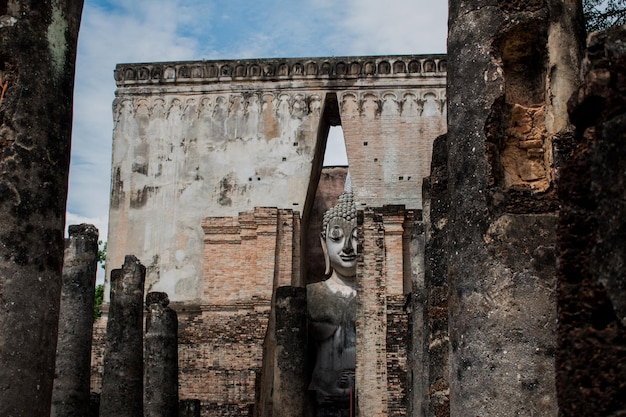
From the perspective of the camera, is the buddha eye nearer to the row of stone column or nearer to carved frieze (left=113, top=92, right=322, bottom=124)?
carved frieze (left=113, top=92, right=322, bottom=124)

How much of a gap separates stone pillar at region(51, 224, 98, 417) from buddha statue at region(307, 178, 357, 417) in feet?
18.5

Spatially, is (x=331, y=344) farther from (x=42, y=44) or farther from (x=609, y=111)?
(x=609, y=111)

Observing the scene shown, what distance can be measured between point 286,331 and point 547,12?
10.2m

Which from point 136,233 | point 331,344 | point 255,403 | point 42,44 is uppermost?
point 136,233

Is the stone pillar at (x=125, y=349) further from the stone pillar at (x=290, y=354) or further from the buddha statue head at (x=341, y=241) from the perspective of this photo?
the buddha statue head at (x=341, y=241)

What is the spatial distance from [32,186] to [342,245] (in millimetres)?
14014

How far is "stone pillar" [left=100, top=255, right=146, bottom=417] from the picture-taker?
12125 mm

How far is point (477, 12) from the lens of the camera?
17.6ft

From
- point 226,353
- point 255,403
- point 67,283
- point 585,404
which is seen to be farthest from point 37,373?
point 226,353

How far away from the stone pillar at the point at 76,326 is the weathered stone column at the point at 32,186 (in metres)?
7.57

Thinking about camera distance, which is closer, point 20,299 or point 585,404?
point 585,404

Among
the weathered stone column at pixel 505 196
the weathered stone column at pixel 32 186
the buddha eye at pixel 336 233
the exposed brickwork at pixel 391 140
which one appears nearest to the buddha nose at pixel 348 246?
the buddha eye at pixel 336 233

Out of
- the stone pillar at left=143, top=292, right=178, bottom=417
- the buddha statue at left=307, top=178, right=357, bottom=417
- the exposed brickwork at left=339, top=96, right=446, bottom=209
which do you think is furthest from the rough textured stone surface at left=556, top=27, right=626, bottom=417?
the exposed brickwork at left=339, top=96, right=446, bottom=209

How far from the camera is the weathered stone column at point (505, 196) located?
457cm
